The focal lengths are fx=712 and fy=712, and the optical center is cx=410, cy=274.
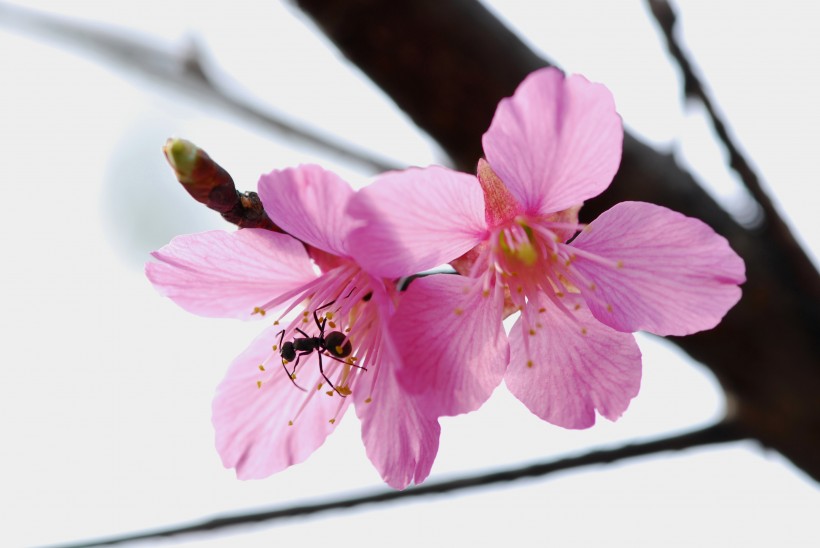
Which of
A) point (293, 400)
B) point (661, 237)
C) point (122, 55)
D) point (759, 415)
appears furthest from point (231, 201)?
point (122, 55)

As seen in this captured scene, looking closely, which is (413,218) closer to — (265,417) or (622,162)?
(265,417)

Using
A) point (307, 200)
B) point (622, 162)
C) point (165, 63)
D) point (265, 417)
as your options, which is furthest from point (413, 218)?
point (165, 63)

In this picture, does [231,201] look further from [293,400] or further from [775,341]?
[775,341]

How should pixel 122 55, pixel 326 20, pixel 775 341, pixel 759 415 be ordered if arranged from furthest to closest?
pixel 122 55, pixel 759 415, pixel 775 341, pixel 326 20

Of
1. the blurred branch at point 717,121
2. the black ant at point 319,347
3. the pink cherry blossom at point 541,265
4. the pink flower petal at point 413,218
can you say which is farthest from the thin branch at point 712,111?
the black ant at point 319,347

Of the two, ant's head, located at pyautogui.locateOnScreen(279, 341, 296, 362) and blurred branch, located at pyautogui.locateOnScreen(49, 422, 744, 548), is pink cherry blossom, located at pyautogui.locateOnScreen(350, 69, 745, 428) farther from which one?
blurred branch, located at pyautogui.locateOnScreen(49, 422, 744, 548)

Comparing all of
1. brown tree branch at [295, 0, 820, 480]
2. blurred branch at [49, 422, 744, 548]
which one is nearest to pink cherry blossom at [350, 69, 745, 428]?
brown tree branch at [295, 0, 820, 480]
